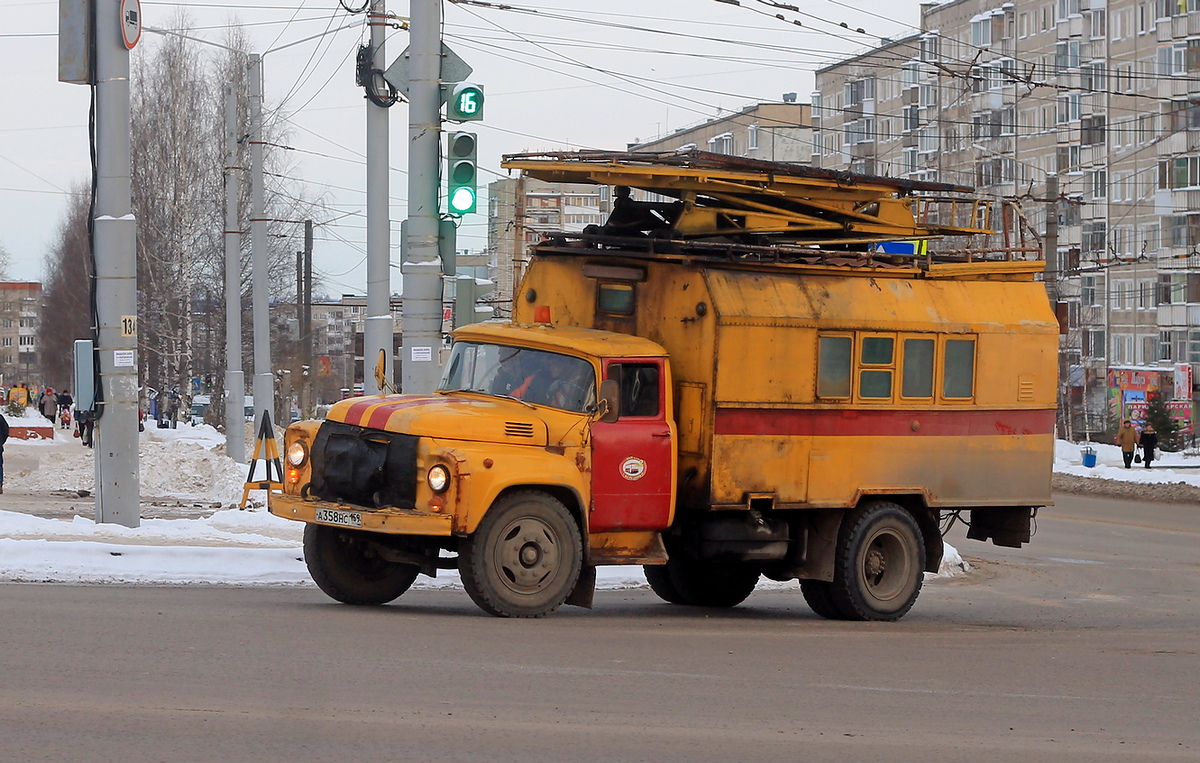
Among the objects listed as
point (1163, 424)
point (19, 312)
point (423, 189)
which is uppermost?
point (19, 312)

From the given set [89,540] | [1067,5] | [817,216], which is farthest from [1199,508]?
[1067,5]

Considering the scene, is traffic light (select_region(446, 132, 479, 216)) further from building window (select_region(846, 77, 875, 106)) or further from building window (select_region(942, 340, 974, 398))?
building window (select_region(846, 77, 875, 106))

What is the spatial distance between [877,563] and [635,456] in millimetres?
2815

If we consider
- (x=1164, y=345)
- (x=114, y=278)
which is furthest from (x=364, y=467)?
(x=1164, y=345)

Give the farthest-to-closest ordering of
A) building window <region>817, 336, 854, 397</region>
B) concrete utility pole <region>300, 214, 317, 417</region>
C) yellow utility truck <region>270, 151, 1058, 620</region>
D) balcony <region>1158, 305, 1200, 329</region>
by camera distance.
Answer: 1. balcony <region>1158, 305, 1200, 329</region>
2. concrete utility pole <region>300, 214, 317, 417</region>
3. building window <region>817, 336, 854, 397</region>
4. yellow utility truck <region>270, 151, 1058, 620</region>

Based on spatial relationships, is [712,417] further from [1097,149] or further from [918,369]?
[1097,149]

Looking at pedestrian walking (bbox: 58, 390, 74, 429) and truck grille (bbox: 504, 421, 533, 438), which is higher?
truck grille (bbox: 504, 421, 533, 438)

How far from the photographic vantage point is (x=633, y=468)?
1175cm

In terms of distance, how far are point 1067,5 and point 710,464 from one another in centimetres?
7248

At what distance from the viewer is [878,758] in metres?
6.79

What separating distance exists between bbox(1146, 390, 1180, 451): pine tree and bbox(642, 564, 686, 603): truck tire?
42.1 metres

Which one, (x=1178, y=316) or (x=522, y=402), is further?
(x=1178, y=316)

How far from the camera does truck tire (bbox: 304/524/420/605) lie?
11586mm

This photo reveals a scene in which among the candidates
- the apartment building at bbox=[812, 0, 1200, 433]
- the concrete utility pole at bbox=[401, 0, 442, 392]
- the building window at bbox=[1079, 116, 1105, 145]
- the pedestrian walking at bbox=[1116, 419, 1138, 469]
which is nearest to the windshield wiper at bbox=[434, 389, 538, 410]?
the concrete utility pole at bbox=[401, 0, 442, 392]
